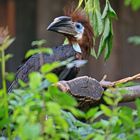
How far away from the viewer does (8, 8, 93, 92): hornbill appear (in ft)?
10.8

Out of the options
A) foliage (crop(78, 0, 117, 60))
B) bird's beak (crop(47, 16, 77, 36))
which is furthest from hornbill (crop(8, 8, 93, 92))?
foliage (crop(78, 0, 117, 60))

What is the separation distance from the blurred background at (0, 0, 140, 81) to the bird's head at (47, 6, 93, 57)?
8.61 ft

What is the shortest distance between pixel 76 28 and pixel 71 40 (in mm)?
106

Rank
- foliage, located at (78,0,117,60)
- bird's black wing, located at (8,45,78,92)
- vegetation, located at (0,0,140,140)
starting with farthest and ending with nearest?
bird's black wing, located at (8,45,78,92) → foliage, located at (78,0,117,60) → vegetation, located at (0,0,140,140)

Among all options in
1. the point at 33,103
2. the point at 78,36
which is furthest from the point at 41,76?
the point at 78,36

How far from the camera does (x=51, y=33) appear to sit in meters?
6.21

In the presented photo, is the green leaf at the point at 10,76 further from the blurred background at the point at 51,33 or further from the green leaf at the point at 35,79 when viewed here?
the blurred background at the point at 51,33

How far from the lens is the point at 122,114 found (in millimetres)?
1243

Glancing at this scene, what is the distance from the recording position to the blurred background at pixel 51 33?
621 centimetres

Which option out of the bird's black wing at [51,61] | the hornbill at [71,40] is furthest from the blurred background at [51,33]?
the bird's black wing at [51,61]

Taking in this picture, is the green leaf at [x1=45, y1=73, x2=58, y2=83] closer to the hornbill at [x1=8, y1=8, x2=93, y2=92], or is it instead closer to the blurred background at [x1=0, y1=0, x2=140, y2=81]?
the hornbill at [x1=8, y1=8, x2=93, y2=92]

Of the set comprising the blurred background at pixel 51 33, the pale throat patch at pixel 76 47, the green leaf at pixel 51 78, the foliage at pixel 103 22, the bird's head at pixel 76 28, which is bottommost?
the blurred background at pixel 51 33

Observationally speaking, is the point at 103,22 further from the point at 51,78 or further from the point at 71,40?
the point at 71,40

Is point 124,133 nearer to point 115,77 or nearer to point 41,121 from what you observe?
point 41,121
